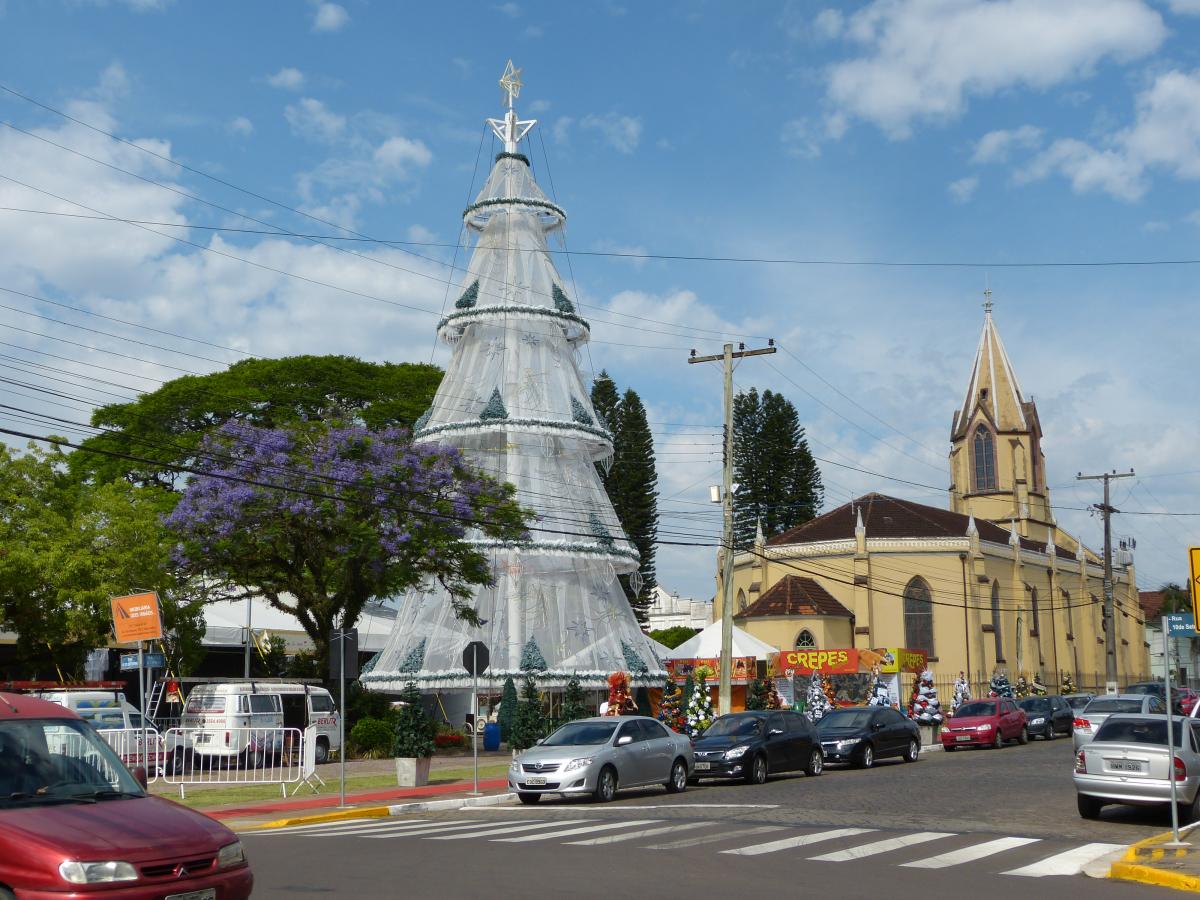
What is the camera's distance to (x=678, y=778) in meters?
23.6

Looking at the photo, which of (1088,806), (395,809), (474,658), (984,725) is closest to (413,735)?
(474,658)

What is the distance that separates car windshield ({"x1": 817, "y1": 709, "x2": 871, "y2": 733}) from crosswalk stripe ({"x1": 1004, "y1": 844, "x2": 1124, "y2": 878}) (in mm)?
15679

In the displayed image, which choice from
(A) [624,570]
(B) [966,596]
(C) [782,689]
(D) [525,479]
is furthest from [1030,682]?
(D) [525,479]

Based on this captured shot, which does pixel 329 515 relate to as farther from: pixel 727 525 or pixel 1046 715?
pixel 1046 715

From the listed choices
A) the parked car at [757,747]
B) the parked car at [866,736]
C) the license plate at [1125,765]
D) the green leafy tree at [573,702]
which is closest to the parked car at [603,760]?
the parked car at [757,747]

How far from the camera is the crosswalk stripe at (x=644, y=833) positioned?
15.3 m

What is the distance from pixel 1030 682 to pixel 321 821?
188 ft

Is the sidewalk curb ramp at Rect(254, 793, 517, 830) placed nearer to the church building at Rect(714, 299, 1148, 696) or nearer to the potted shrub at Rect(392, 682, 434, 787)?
the potted shrub at Rect(392, 682, 434, 787)

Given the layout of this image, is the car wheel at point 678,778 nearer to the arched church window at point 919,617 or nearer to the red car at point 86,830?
the red car at point 86,830

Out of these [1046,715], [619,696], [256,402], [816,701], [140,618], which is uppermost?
[256,402]

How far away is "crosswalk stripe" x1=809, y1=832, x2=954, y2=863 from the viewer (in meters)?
13.8

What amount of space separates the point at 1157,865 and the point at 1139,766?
13.9ft

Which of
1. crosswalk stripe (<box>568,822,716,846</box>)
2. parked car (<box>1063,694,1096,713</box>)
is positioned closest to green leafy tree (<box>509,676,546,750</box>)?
crosswalk stripe (<box>568,822,716,846</box>)

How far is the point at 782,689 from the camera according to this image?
150ft
